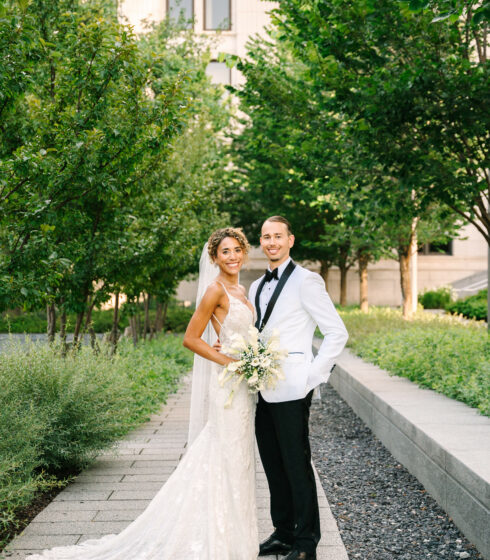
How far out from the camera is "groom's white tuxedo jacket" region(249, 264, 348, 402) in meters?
4.09

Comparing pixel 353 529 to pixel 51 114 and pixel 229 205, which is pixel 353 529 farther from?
pixel 229 205

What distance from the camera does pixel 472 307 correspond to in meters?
27.9

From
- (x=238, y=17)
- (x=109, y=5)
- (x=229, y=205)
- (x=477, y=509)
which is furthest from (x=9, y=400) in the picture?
(x=238, y=17)

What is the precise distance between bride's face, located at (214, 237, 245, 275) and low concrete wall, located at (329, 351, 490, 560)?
211 centimetres

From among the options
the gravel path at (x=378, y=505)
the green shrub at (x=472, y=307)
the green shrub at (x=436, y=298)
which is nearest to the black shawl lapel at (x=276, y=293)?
the gravel path at (x=378, y=505)

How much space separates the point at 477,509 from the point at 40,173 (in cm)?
430

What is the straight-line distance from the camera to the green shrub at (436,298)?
1293 inches

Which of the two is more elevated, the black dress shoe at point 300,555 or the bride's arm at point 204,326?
the bride's arm at point 204,326

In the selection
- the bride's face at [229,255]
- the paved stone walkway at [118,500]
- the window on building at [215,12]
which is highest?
the window on building at [215,12]

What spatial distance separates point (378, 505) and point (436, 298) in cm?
2864

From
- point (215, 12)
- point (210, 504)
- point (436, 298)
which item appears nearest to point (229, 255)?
point (210, 504)

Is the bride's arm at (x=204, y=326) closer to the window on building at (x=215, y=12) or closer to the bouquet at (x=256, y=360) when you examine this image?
the bouquet at (x=256, y=360)

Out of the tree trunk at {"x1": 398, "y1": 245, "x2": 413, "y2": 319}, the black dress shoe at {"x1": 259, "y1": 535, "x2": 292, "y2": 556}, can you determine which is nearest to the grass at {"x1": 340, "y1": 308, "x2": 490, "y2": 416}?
the black dress shoe at {"x1": 259, "y1": 535, "x2": 292, "y2": 556}

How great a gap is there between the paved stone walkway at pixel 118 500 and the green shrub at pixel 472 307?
71.0 ft
